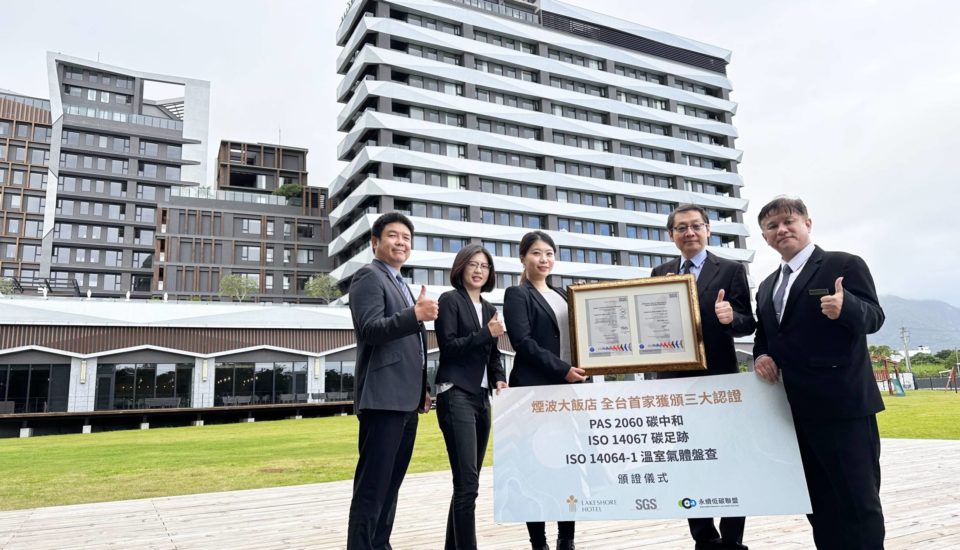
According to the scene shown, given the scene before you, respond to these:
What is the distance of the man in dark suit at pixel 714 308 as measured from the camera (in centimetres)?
371

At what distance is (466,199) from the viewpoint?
46.0 m

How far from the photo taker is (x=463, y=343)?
380 centimetres

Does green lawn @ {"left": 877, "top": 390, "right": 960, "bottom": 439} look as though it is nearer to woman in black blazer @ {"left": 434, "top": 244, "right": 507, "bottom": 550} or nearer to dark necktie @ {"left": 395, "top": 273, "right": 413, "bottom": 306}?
woman in black blazer @ {"left": 434, "top": 244, "right": 507, "bottom": 550}

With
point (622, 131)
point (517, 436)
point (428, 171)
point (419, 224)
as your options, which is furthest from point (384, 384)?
point (622, 131)

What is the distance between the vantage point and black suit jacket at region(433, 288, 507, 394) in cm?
382

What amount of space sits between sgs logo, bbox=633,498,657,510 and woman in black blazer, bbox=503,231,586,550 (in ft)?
2.77

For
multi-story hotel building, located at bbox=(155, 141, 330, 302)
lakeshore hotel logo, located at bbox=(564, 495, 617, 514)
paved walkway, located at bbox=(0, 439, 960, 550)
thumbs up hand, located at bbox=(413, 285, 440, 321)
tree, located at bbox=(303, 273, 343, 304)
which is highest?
multi-story hotel building, located at bbox=(155, 141, 330, 302)

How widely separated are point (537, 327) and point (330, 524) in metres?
2.96

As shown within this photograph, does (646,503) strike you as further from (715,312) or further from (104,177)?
(104,177)

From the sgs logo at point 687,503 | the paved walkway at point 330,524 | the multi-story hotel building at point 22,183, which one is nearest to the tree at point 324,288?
the multi-story hotel building at point 22,183

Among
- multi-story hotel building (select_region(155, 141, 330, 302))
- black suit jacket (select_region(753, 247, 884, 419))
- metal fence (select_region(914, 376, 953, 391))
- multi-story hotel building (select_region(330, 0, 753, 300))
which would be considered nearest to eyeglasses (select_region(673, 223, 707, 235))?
black suit jacket (select_region(753, 247, 884, 419))

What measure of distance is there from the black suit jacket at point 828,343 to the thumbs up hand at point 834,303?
47 millimetres

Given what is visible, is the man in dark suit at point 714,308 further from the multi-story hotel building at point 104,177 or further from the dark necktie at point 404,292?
the multi-story hotel building at point 104,177

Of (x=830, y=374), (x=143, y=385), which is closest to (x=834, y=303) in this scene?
(x=830, y=374)
